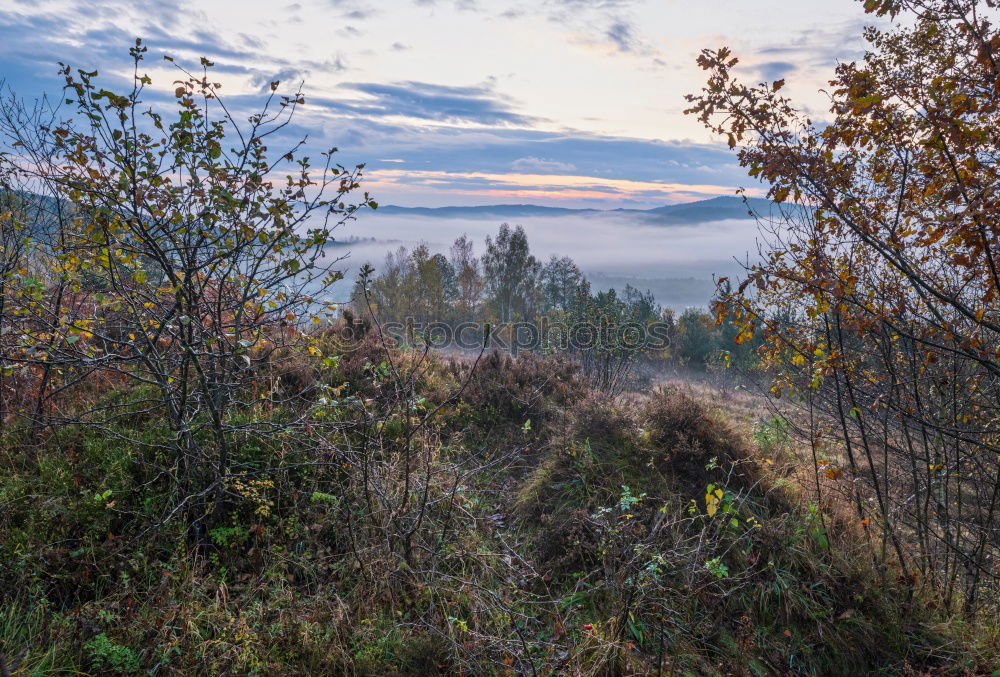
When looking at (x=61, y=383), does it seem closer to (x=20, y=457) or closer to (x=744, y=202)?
(x=20, y=457)

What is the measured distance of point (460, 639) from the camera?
11.4 ft

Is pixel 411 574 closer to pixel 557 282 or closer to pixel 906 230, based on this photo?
pixel 906 230

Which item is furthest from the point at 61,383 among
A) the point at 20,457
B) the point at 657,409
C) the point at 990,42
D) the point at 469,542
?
the point at 990,42

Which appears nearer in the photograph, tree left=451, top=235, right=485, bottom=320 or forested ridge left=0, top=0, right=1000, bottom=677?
forested ridge left=0, top=0, right=1000, bottom=677

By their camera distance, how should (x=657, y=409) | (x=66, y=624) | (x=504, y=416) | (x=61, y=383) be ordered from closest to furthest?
(x=66, y=624) < (x=61, y=383) < (x=657, y=409) < (x=504, y=416)

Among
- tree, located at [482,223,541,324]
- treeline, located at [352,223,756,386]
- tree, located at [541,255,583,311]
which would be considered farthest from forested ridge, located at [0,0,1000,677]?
tree, located at [541,255,583,311]

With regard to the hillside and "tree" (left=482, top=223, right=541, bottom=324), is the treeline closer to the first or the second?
"tree" (left=482, top=223, right=541, bottom=324)

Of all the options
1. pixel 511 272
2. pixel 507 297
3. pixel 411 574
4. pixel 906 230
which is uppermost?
pixel 511 272

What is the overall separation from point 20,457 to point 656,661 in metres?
5.58

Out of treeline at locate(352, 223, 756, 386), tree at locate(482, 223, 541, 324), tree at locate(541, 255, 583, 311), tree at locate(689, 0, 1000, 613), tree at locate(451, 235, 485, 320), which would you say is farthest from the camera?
tree at locate(541, 255, 583, 311)

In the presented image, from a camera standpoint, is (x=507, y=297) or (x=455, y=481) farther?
(x=507, y=297)

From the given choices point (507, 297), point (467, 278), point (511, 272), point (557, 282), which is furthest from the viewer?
point (557, 282)

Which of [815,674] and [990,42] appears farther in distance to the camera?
[815,674]

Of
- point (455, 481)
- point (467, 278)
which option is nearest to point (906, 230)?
point (455, 481)
